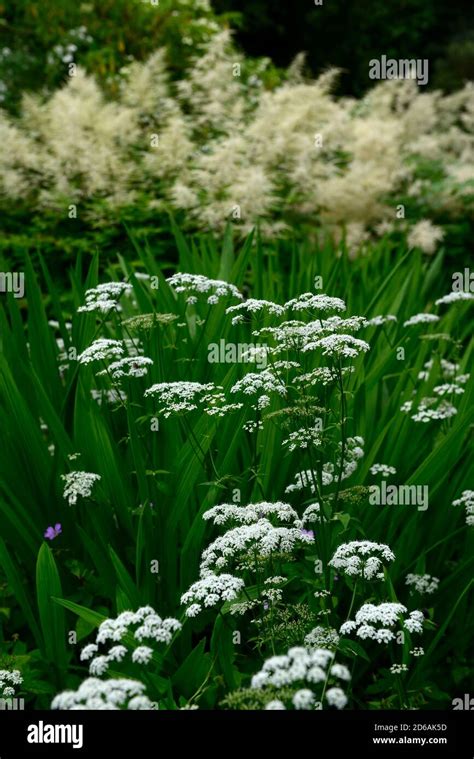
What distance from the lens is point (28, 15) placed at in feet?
33.5

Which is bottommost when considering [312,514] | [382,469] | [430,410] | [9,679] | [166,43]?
[9,679]

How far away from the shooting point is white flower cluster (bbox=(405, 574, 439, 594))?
249cm

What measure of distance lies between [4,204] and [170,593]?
5.42m

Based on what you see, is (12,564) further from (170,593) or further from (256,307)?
(256,307)

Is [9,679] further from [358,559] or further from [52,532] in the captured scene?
[358,559]

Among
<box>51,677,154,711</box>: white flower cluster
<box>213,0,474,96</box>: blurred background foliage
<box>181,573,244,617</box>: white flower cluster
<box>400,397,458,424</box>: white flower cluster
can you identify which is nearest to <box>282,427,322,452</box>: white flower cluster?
<box>181,573,244,617</box>: white flower cluster

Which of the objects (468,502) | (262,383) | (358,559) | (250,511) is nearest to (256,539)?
(250,511)

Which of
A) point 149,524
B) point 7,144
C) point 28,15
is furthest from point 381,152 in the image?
point 149,524

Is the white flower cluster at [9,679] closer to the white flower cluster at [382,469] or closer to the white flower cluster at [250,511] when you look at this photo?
the white flower cluster at [250,511]

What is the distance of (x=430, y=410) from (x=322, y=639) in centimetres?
101

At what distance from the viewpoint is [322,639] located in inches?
78.7

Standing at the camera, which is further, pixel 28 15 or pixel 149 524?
pixel 28 15

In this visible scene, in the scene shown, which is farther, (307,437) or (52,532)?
(52,532)

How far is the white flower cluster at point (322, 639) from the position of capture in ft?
6.50
